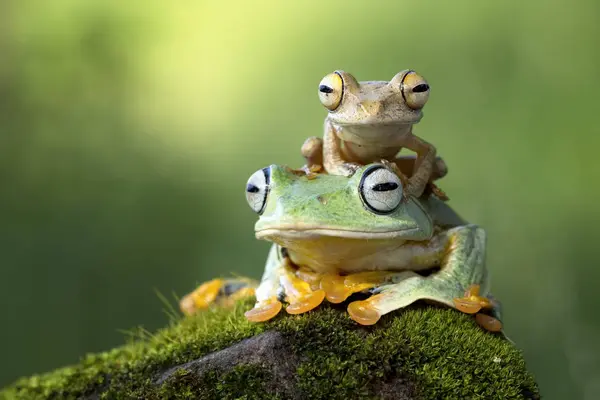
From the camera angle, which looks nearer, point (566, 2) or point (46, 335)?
point (566, 2)

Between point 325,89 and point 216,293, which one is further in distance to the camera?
point 216,293

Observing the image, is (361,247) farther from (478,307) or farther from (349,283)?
(478,307)

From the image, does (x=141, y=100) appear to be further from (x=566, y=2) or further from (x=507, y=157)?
(x=566, y=2)

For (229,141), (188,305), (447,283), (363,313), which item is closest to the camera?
(363,313)

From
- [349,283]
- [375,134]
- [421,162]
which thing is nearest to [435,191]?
[421,162]

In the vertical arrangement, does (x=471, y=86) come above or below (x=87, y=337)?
above

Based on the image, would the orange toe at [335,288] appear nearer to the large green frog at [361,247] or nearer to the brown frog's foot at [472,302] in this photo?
the large green frog at [361,247]

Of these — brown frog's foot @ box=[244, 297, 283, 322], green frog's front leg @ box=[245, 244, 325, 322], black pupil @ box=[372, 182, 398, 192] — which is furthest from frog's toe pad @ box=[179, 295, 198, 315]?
black pupil @ box=[372, 182, 398, 192]

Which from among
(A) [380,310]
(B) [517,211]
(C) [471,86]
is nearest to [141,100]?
(C) [471,86]
